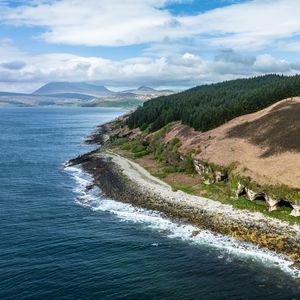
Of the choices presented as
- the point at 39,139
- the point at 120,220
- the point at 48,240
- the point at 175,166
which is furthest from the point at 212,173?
the point at 39,139

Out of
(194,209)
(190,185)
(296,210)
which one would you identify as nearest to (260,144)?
(190,185)

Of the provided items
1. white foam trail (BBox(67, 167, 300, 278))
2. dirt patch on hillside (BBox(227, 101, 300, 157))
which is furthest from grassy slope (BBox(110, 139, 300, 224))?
dirt patch on hillside (BBox(227, 101, 300, 157))

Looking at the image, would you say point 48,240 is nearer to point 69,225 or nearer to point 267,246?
point 69,225

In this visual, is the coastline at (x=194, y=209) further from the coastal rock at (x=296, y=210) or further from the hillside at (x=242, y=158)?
the hillside at (x=242, y=158)

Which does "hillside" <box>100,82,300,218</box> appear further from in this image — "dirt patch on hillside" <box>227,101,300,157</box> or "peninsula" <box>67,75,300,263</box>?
"peninsula" <box>67,75,300,263</box>

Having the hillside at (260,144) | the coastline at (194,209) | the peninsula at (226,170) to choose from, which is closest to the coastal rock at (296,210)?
the peninsula at (226,170)
